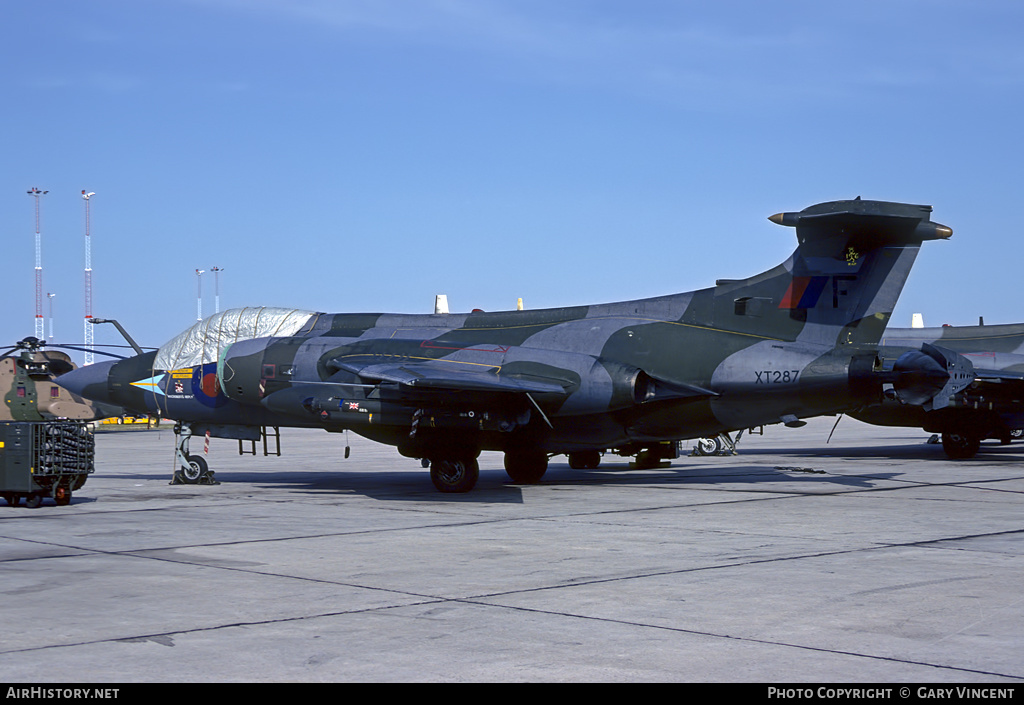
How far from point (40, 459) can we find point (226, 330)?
508 cm

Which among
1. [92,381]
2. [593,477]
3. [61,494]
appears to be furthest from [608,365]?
[92,381]

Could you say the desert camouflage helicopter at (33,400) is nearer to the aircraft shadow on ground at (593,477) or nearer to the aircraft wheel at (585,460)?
the aircraft shadow on ground at (593,477)

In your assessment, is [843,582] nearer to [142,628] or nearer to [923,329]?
[142,628]

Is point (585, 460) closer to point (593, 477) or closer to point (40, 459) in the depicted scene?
point (593, 477)

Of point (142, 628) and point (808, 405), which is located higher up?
point (808, 405)

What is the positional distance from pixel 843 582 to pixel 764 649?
2.84m

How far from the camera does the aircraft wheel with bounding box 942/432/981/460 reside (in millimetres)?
27016

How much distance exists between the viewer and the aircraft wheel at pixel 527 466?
20828mm

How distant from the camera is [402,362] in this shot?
18531mm

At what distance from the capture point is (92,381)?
21.6 m

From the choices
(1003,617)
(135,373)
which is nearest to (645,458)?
(135,373)

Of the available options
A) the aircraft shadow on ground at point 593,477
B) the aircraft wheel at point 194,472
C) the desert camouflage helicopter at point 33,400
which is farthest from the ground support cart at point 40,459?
the desert camouflage helicopter at point 33,400
